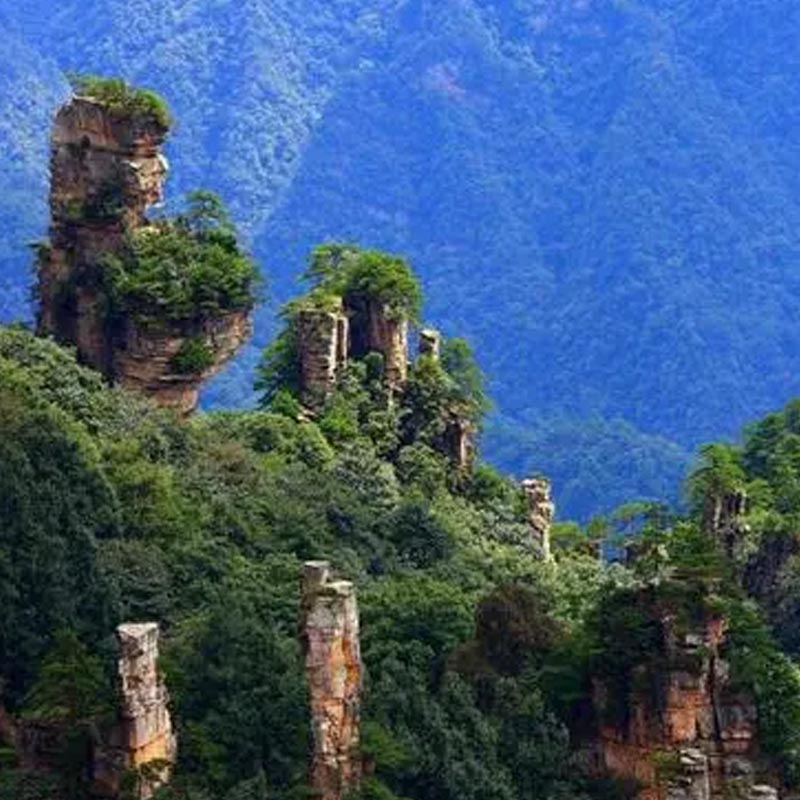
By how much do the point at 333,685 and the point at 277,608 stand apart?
476cm

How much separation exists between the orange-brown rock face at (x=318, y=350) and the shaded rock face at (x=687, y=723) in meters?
18.9

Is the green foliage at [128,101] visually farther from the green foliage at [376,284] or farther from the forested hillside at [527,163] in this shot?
the forested hillside at [527,163]

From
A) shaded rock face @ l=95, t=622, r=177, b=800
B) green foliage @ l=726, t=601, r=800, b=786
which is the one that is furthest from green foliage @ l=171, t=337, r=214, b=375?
shaded rock face @ l=95, t=622, r=177, b=800

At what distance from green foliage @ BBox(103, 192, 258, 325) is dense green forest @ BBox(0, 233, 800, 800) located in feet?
5.83

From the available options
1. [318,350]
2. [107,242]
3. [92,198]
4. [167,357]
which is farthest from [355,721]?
[318,350]

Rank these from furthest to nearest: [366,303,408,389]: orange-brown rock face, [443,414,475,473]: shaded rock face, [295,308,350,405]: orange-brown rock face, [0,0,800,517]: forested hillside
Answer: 1. [0,0,800,517]: forested hillside
2. [443,414,475,473]: shaded rock face
3. [366,303,408,389]: orange-brown rock face
4. [295,308,350,405]: orange-brown rock face

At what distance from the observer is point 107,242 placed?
1635 inches

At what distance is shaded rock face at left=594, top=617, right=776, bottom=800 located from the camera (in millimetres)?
26781

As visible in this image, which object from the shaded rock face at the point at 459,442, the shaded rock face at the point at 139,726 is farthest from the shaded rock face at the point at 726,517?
the shaded rock face at the point at 139,726

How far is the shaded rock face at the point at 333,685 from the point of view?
24453mm

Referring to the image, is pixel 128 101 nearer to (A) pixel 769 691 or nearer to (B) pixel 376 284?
(B) pixel 376 284

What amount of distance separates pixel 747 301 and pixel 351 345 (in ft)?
227

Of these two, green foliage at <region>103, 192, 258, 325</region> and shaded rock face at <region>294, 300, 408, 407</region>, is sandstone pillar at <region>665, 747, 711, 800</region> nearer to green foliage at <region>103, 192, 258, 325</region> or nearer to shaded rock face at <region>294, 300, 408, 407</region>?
green foliage at <region>103, 192, 258, 325</region>

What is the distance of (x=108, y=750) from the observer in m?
24.2
